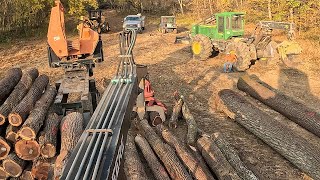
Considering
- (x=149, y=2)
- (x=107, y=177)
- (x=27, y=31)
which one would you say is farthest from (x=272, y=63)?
(x=149, y=2)

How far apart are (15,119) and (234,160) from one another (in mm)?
4345

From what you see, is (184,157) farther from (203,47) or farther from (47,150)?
(203,47)

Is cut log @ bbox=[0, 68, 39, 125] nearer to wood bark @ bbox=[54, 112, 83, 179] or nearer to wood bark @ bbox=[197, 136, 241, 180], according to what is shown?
wood bark @ bbox=[54, 112, 83, 179]

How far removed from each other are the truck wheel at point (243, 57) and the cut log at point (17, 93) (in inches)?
329

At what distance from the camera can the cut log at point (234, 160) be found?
6290mm

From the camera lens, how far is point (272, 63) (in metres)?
15.2

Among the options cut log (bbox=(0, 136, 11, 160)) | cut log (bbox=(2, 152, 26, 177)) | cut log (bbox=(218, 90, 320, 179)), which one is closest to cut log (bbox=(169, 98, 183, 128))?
cut log (bbox=(218, 90, 320, 179))

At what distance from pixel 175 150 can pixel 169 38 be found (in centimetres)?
1926

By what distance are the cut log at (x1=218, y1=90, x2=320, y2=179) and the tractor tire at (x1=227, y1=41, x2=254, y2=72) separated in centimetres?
429

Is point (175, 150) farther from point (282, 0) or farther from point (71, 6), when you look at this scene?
point (71, 6)

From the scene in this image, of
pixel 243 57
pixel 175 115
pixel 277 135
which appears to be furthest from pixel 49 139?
pixel 243 57

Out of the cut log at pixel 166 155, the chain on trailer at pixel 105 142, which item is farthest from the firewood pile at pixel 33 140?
the cut log at pixel 166 155

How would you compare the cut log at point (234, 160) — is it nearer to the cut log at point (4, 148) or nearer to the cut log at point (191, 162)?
the cut log at point (191, 162)

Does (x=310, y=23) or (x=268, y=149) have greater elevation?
(x=310, y=23)
